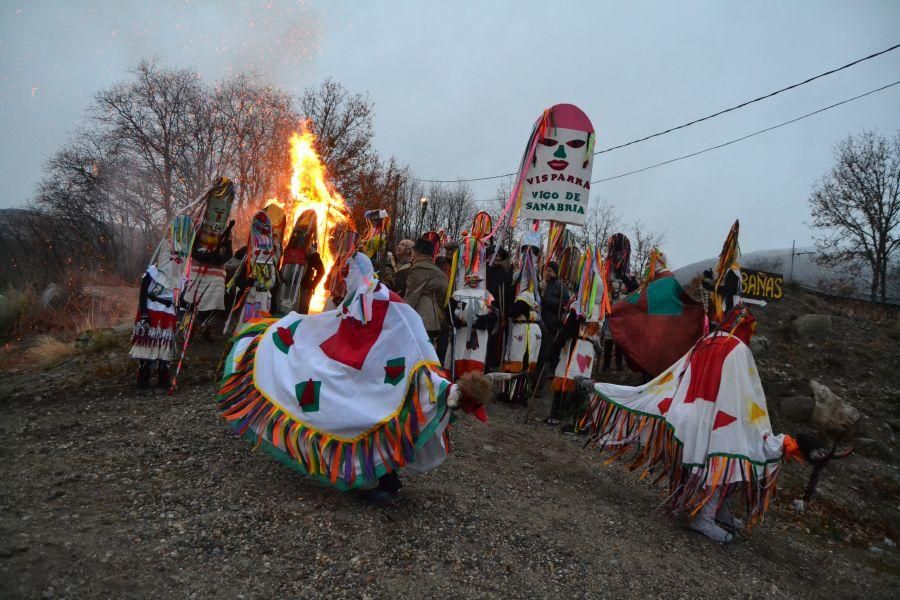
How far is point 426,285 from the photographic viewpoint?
21.5 feet

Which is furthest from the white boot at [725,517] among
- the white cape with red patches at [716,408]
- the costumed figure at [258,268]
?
the costumed figure at [258,268]

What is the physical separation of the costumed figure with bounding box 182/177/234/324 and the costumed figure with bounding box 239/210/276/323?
31 centimetres

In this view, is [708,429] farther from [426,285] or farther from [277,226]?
[277,226]

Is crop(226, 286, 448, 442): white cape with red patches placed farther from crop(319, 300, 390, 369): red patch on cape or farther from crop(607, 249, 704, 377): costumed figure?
crop(607, 249, 704, 377): costumed figure

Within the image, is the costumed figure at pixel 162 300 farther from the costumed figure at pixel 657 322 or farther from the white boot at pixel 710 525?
the white boot at pixel 710 525

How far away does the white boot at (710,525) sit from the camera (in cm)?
→ 419

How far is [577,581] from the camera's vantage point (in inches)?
129

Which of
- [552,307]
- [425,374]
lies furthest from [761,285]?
[425,374]

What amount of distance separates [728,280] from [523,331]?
3.09m

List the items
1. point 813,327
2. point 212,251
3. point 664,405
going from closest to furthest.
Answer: point 664,405 < point 212,251 < point 813,327

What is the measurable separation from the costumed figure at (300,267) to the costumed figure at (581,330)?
12.1ft

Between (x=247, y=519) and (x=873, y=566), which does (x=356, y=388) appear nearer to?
(x=247, y=519)

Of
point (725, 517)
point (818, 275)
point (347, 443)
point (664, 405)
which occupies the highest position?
point (818, 275)

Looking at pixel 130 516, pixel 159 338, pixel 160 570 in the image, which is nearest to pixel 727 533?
pixel 160 570
